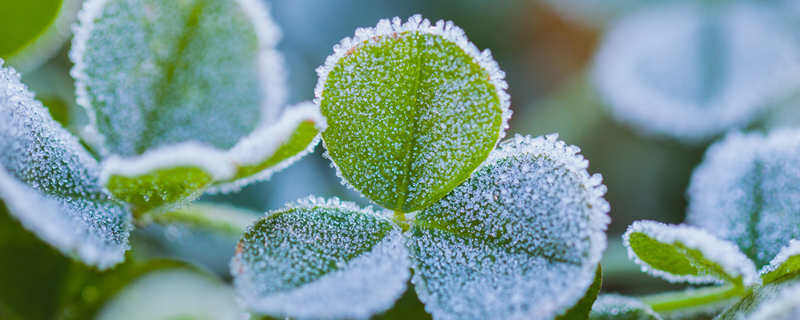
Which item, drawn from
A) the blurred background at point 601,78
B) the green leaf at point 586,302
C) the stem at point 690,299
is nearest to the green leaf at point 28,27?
the blurred background at point 601,78

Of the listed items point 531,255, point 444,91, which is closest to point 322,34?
point 444,91

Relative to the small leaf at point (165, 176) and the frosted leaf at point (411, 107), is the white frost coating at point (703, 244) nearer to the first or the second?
the frosted leaf at point (411, 107)

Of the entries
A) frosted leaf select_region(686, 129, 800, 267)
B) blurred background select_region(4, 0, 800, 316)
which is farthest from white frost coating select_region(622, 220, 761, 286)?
blurred background select_region(4, 0, 800, 316)

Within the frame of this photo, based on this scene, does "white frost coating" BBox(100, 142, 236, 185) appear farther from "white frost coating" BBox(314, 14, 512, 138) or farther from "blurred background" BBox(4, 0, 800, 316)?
"blurred background" BBox(4, 0, 800, 316)

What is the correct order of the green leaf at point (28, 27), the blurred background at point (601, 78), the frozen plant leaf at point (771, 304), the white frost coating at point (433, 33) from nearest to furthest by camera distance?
the frozen plant leaf at point (771, 304), the white frost coating at point (433, 33), the green leaf at point (28, 27), the blurred background at point (601, 78)

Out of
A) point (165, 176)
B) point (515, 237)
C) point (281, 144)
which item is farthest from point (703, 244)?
point (165, 176)

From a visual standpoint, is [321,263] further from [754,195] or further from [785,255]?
[754,195]

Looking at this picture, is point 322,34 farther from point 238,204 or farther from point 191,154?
point 191,154
